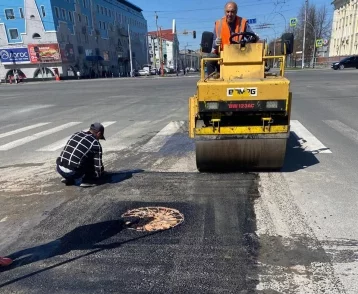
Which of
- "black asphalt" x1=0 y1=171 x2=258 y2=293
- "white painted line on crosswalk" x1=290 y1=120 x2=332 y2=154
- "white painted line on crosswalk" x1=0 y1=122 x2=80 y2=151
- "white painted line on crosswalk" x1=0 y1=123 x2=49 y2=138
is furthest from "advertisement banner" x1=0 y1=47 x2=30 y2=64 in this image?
"black asphalt" x1=0 y1=171 x2=258 y2=293

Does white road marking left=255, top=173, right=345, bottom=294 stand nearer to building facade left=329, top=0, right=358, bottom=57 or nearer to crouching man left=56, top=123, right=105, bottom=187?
crouching man left=56, top=123, right=105, bottom=187

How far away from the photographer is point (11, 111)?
50.1ft

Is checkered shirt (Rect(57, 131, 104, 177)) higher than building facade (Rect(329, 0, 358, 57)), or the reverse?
building facade (Rect(329, 0, 358, 57))

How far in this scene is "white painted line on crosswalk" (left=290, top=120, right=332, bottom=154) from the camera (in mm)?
6862

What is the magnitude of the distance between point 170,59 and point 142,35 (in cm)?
1441

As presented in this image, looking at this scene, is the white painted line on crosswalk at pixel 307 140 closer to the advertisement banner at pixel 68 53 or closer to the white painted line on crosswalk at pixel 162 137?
the white painted line on crosswalk at pixel 162 137

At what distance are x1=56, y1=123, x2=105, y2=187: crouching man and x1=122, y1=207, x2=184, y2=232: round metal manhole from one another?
1299mm

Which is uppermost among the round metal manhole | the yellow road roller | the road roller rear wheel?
the yellow road roller

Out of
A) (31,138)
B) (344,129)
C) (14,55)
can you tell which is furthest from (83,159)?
(14,55)

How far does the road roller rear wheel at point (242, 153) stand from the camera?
4.99 meters

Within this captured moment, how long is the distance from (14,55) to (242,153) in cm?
5316

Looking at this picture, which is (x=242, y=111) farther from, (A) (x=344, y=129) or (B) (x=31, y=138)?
(B) (x=31, y=138)

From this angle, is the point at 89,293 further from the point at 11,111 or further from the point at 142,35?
the point at 142,35

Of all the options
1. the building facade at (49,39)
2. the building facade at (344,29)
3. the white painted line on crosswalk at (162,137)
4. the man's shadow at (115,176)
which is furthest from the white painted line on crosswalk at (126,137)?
the building facade at (344,29)
